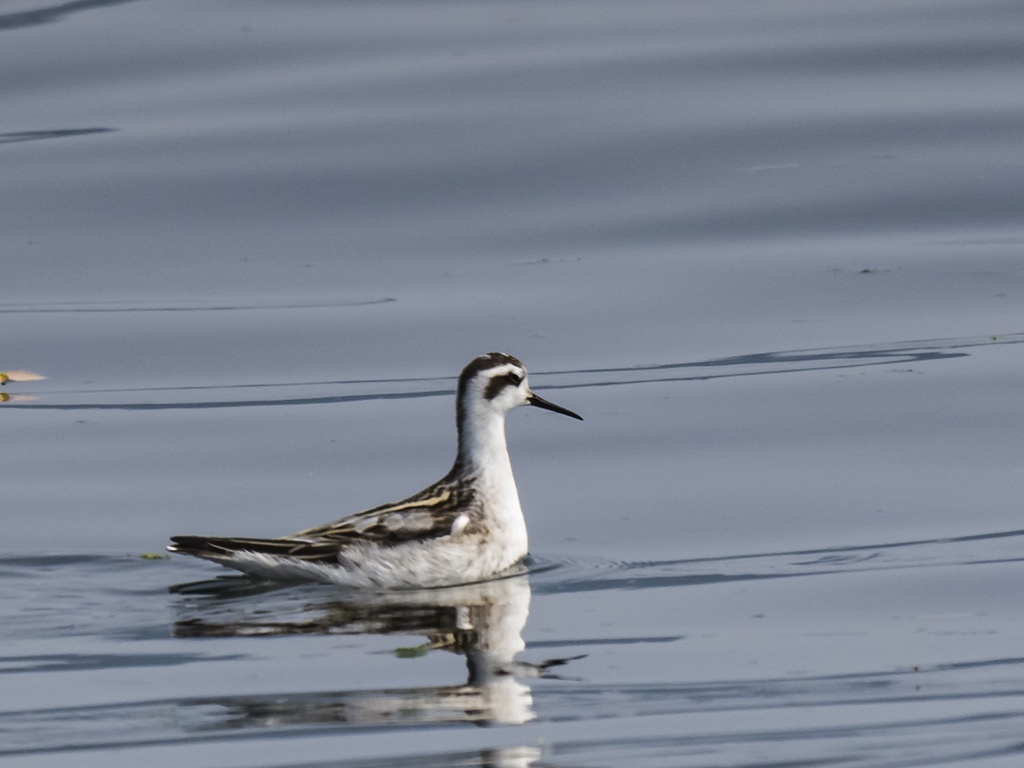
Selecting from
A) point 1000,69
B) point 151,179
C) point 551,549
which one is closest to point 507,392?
point 551,549

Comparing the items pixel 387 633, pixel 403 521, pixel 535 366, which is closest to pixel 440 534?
pixel 403 521

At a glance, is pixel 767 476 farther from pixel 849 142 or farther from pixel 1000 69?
pixel 1000 69

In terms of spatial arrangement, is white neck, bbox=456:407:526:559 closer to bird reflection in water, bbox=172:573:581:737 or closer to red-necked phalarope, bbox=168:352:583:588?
red-necked phalarope, bbox=168:352:583:588

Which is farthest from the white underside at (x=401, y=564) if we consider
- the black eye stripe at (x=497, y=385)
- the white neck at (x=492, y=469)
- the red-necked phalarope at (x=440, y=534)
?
the black eye stripe at (x=497, y=385)

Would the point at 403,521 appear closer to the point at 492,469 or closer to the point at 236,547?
the point at 492,469

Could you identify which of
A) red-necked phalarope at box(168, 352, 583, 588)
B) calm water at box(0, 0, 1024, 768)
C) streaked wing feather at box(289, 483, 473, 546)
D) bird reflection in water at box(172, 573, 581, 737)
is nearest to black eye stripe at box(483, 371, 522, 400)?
red-necked phalarope at box(168, 352, 583, 588)

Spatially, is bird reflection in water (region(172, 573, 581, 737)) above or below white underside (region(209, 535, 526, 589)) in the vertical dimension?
below

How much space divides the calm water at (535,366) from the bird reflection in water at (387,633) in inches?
1.3

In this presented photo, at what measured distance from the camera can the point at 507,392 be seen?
11.8 metres

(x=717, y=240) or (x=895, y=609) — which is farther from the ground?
(x=717, y=240)

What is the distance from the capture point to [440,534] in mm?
10969

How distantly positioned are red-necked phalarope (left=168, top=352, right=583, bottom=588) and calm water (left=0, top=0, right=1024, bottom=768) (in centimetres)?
25

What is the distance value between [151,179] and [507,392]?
9612 mm

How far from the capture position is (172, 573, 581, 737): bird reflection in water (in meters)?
8.25
